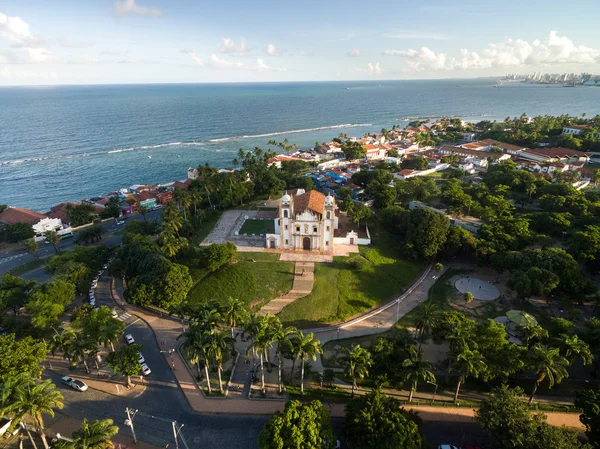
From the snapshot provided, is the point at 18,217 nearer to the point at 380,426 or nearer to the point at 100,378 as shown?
the point at 100,378

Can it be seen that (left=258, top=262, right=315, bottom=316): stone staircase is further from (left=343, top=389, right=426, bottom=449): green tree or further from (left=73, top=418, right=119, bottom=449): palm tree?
(left=73, top=418, right=119, bottom=449): palm tree

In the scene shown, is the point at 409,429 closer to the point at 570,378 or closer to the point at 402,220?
the point at 570,378

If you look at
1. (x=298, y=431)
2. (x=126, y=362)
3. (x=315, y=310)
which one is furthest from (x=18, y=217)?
(x=298, y=431)

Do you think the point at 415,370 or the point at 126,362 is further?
the point at 126,362

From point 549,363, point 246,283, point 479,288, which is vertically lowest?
point 479,288

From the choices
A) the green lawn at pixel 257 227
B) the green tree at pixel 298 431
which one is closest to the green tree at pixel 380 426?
the green tree at pixel 298 431

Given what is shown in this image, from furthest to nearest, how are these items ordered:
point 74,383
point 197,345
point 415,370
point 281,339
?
1. point 74,383
2. point 281,339
3. point 197,345
4. point 415,370

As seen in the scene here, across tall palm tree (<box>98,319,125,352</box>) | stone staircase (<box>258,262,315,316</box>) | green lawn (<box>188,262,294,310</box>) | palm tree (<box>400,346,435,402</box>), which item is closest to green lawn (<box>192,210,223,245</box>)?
green lawn (<box>188,262,294,310</box>)

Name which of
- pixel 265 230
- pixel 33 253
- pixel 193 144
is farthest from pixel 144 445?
pixel 193 144

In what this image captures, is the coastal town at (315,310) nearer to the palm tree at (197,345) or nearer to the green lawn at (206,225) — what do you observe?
the palm tree at (197,345)
